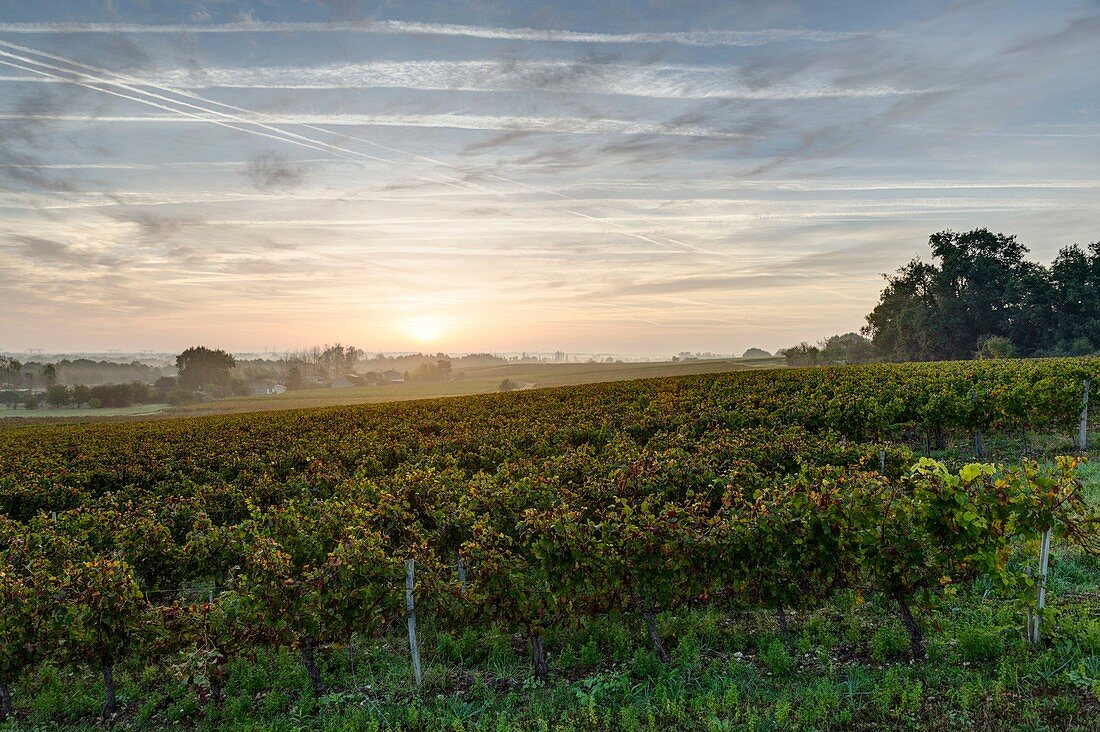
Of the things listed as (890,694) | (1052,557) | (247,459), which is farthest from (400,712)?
(247,459)

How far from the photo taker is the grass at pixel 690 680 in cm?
609

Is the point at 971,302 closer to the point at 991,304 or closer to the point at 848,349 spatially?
the point at 991,304

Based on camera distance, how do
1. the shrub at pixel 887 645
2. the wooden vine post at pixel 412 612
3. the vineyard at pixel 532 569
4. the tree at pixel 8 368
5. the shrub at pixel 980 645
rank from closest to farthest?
the shrub at pixel 980 645
the vineyard at pixel 532 569
the shrub at pixel 887 645
the wooden vine post at pixel 412 612
the tree at pixel 8 368

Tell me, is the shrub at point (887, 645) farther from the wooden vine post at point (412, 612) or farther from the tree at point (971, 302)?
the tree at point (971, 302)

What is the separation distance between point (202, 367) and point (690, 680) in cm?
13369

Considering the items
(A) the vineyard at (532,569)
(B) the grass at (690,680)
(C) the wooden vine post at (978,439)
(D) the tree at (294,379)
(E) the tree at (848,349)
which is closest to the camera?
(B) the grass at (690,680)

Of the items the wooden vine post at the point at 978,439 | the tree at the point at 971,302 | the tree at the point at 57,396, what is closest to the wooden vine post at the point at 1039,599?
the wooden vine post at the point at 978,439

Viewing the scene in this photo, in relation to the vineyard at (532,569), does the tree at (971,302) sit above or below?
above

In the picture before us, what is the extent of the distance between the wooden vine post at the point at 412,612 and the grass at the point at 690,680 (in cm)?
18

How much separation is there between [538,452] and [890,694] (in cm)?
1206

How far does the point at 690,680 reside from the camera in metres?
7.00

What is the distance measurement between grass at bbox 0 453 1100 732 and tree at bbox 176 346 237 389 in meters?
126

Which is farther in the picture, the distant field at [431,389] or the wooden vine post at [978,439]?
the distant field at [431,389]

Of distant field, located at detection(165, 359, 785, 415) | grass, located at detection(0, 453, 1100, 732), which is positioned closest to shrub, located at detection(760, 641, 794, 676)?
grass, located at detection(0, 453, 1100, 732)
